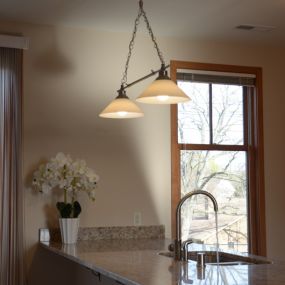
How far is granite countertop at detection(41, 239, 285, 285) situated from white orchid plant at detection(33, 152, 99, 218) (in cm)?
33

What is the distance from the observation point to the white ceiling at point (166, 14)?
12.7ft

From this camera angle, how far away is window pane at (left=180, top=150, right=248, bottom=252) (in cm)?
474

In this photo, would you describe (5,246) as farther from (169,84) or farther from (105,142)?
(169,84)

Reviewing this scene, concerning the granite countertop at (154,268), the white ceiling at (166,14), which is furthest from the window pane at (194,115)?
the granite countertop at (154,268)

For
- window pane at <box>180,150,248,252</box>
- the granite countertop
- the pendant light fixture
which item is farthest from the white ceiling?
the granite countertop

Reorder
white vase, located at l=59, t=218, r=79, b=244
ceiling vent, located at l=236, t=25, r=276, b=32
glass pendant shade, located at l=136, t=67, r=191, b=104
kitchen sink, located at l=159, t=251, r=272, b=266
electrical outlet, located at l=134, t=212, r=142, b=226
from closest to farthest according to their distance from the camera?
glass pendant shade, located at l=136, t=67, r=191, b=104, kitchen sink, located at l=159, t=251, r=272, b=266, white vase, located at l=59, t=218, r=79, b=244, ceiling vent, located at l=236, t=25, r=276, b=32, electrical outlet, located at l=134, t=212, r=142, b=226

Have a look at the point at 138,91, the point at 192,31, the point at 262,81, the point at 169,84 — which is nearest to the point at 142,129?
the point at 138,91

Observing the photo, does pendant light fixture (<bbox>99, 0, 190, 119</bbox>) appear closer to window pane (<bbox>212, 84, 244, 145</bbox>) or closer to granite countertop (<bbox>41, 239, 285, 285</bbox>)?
granite countertop (<bbox>41, 239, 285, 285</bbox>)

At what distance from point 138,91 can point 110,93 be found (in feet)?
0.80

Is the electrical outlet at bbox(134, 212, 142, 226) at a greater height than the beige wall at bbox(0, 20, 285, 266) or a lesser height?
lesser

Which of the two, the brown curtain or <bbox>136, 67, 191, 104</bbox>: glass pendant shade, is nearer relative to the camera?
<bbox>136, 67, 191, 104</bbox>: glass pendant shade

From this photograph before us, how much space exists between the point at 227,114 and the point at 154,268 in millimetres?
2444

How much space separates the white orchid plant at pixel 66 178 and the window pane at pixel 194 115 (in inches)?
39.0

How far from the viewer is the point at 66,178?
13.4 feet
